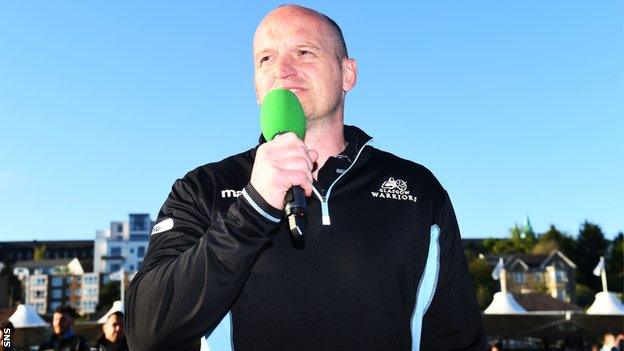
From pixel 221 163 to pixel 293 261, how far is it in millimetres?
558

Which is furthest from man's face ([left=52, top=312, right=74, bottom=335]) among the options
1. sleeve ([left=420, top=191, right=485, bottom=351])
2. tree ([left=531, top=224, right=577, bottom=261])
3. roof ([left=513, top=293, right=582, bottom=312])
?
tree ([left=531, top=224, right=577, bottom=261])

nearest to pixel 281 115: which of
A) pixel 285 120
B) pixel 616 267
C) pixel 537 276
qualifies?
pixel 285 120

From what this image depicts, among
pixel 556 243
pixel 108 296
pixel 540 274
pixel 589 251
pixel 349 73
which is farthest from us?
pixel 540 274

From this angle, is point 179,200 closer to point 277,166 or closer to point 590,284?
point 277,166

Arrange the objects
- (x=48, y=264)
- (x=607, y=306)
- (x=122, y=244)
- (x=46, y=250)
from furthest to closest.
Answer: (x=46, y=250), (x=48, y=264), (x=122, y=244), (x=607, y=306)

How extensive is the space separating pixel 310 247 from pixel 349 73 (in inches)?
34.7

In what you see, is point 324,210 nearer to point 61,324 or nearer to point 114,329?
point 114,329

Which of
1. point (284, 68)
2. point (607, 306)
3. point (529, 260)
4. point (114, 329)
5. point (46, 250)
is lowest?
point (607, 306)

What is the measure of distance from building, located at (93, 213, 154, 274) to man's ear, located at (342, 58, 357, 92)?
154m

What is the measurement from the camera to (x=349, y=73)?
282cm

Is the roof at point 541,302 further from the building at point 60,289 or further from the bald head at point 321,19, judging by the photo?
the building at point 60,289

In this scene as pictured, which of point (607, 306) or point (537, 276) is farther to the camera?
point (537, 276)

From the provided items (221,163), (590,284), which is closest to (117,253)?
→ (590,284)

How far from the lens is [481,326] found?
247 centimetres
